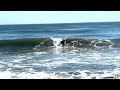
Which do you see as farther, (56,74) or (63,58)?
(63,58)

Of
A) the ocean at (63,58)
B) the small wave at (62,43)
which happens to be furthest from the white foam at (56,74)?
the small wave at (62,43)

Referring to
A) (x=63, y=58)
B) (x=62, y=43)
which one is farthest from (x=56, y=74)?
(x=62, y=43)

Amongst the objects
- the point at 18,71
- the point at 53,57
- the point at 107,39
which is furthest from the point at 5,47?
the point at 107,39

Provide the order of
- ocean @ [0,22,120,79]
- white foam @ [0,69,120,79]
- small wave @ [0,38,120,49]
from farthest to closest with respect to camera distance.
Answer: small wave @ [0,38,120,49] < ocean @ [0,22,120,79] < white foam @ [0,69,120,79]

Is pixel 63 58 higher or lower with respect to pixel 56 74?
higher

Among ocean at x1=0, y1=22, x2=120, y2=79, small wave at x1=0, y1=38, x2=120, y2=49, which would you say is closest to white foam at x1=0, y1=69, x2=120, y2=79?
ocean at x1=0, y1=22, x2=120, y2=79

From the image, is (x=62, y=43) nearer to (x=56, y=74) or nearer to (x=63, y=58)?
(x=63, y=58)

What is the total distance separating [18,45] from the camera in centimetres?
621

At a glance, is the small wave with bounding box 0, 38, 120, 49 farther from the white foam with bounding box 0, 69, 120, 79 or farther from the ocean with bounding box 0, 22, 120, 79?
the white foam with bounding box 0, 69, 120, 79

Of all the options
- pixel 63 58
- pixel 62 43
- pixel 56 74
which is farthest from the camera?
pixel 62 43

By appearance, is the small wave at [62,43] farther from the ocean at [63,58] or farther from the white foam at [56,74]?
the white foam at [56,74]
